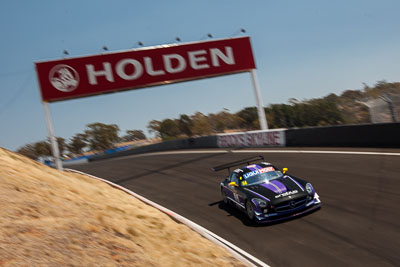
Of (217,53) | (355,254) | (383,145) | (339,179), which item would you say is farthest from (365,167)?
(217,53)

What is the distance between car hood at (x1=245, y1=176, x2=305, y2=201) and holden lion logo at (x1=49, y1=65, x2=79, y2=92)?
20.2 meters

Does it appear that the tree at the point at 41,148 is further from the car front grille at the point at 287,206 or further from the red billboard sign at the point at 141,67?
the car front grille at the point at 287,206

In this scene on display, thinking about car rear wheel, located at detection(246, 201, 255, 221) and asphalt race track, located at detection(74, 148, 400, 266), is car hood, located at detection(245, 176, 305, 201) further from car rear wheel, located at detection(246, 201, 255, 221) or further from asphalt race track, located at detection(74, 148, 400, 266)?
asphalt race track, located at detection(74, 148, 400, 266)

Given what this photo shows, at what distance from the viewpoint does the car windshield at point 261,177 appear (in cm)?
1068

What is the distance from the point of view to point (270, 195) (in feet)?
31.8

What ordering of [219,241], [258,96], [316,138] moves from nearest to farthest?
[219,241] → [316,138] → [258,96]

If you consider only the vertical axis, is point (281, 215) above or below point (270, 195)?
below

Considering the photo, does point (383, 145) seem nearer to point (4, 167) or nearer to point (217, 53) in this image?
point (4, 167)

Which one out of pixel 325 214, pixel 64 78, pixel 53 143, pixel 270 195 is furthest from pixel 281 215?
pixel 64 78

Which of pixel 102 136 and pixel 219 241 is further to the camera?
pixel 102 136

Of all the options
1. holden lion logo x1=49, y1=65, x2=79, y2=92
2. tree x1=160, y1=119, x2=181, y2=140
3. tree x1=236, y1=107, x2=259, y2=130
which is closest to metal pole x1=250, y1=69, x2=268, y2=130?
holden lion logo x1=49, y1=65, x2=79, y2=92

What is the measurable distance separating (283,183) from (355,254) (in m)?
3.43

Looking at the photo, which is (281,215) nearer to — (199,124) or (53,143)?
(53,143)

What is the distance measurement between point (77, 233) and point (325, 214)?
619 centimetres
